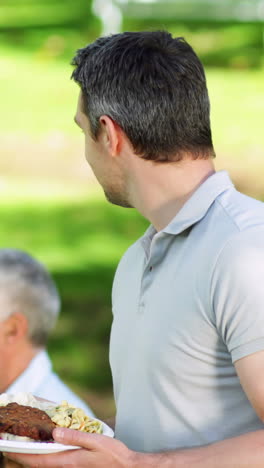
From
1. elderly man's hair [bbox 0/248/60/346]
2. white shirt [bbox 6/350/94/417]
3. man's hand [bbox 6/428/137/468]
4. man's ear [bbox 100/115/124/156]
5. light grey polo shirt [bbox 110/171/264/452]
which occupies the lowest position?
white shirt [bbox 6/350/94/417]

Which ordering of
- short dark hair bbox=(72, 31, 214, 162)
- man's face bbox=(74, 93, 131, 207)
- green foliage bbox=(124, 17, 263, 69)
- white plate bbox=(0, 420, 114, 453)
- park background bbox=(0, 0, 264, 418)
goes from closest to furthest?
white plate bbox=(0, 420, 114, 453) < short dark hair bbox=(72, 31, 214, 162) < man's face bbox=(74, 93, 131, 207) < park background bbox=(0, 0, 264, 418) < green foliage bbox=(124, 17, 263, 69)

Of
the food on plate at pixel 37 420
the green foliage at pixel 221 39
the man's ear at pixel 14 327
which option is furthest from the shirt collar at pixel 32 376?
the green foliage at pixel 221 39

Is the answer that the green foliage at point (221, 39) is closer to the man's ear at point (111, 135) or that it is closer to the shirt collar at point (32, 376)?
the shirt collar at point (32, 376)

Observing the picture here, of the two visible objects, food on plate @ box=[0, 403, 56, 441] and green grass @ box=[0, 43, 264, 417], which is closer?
food on plate @ box=[0, 403, 56, 441]

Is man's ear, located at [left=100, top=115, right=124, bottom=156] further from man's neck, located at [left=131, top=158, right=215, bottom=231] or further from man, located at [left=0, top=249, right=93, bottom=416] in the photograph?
man, located at [left=0, top=249, right=93, bottom=416]

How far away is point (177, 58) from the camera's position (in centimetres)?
255

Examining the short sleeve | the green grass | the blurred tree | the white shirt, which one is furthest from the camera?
the blurred tree

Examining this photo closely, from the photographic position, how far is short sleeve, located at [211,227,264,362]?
2.20 metres

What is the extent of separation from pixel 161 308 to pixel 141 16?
1184 cm

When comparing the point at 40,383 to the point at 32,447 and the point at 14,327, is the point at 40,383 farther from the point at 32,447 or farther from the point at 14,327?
the point at 32,447

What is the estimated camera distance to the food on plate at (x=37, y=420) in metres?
2.42

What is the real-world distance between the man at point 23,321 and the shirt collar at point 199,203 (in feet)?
5.37

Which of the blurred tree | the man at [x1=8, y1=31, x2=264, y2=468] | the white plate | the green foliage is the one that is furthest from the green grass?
the white plate

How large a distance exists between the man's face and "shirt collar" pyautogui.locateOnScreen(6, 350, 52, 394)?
4.82ft
